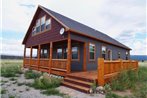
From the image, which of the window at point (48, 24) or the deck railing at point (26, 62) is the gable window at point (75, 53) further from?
the deck railing at point (26, 62)

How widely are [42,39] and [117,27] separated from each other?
1361 centimetres

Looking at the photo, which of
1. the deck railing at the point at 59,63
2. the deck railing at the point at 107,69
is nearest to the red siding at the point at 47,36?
the deck railing at the point at 59,63

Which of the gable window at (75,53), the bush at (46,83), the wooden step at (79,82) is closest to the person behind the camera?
the wooden step at (79,82)

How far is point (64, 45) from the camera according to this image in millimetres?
14703

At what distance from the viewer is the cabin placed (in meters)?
11.0

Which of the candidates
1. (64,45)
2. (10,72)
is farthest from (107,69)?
(10,72)

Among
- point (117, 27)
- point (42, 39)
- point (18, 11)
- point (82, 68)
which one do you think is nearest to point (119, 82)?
point (82, 68)

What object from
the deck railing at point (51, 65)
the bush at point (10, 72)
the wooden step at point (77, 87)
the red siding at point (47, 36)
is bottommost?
the wooden step at point (77, 87)

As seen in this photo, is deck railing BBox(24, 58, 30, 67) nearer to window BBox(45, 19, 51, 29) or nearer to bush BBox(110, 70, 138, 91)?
window BBox(45, 19, 51, 29)

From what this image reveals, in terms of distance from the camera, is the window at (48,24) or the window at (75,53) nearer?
the window at (75,53)

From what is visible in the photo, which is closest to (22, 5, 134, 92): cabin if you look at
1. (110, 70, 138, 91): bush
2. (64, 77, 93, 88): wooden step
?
(64, 77, 93, 88): wooden step

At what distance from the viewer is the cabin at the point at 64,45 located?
11.0 meters

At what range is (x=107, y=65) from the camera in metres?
8.55

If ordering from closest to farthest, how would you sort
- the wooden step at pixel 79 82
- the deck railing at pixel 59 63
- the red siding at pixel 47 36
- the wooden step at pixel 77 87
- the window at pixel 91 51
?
the wooden step at pixel 77 87
the wooden step at pixel 79 82
the deck railing at pixel 59 63
the red siding at pixel 47 36
the window at pixel 91 51
